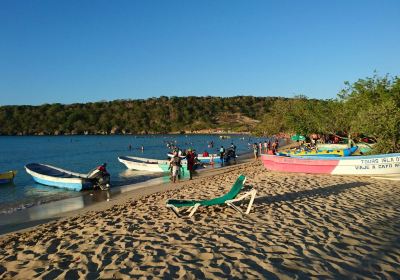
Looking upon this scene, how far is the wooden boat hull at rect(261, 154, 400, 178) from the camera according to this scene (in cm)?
1577

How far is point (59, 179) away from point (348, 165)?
16123 millimetres

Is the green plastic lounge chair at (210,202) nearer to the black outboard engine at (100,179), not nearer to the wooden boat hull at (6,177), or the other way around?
the black outboard engine at (100,179)

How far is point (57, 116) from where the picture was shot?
567ft

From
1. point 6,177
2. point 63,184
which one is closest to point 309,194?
point 63,184

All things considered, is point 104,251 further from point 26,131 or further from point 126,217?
point 26,131

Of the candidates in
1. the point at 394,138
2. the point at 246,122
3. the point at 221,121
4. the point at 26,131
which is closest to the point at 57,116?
the point at 26,131

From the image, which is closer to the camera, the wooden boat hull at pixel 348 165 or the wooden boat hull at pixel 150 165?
the wooden boat hull at pixel 348 165

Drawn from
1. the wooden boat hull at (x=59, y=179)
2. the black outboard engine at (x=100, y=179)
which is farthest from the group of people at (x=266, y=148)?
the wooden boat hull at (x=59, y=179)

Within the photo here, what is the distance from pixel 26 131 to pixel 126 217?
573 feet

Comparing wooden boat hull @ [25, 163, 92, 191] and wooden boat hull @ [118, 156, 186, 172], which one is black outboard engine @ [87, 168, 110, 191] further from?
wooden boat hull @ [118, 156, 186, 172]

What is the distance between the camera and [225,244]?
7.20 m

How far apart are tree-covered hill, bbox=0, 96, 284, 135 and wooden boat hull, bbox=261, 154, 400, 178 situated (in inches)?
5184

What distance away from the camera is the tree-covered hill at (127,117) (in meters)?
165

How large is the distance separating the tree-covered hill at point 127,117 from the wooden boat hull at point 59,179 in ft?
414
